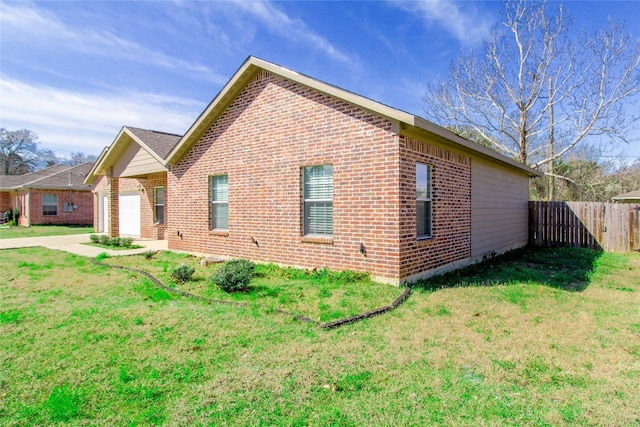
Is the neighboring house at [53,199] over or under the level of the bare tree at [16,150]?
under

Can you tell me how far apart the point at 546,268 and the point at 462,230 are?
2.58 metres

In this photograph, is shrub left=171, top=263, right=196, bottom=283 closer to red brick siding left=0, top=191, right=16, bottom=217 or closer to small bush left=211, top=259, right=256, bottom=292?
small bush left=211, top=259, right=256, bottom=292

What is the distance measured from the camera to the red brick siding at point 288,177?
7.07m

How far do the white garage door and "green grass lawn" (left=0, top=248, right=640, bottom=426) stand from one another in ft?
34.7

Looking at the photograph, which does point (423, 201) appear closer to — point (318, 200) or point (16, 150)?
point (318, 200)

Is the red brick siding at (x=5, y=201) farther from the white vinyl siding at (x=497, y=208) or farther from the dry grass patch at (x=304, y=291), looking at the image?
the white vinyl siding at (x=497, y=208)

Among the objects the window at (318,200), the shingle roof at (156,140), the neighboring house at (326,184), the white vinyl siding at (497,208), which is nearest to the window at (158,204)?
the shingle roof at (156,140)

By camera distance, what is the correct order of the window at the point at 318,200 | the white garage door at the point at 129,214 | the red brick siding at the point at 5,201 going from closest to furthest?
the window at the point at 318,200
the white garage door at the point at 129,214
the red brick siding at the point at 5,201

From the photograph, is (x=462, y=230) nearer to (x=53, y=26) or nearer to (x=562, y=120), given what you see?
(x=53, y=26)

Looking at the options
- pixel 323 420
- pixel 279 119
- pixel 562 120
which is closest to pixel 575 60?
pixel 562 120

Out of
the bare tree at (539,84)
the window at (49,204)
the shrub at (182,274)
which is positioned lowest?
the shrub at (182,274)

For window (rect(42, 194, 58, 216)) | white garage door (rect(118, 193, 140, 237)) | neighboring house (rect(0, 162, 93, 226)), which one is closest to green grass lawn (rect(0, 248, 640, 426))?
white garage door (rect(118, 193, 140, 237))

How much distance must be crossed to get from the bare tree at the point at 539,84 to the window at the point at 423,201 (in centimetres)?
1754

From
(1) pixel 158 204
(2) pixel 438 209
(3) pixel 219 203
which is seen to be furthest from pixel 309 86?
(1) pixel 158 204
